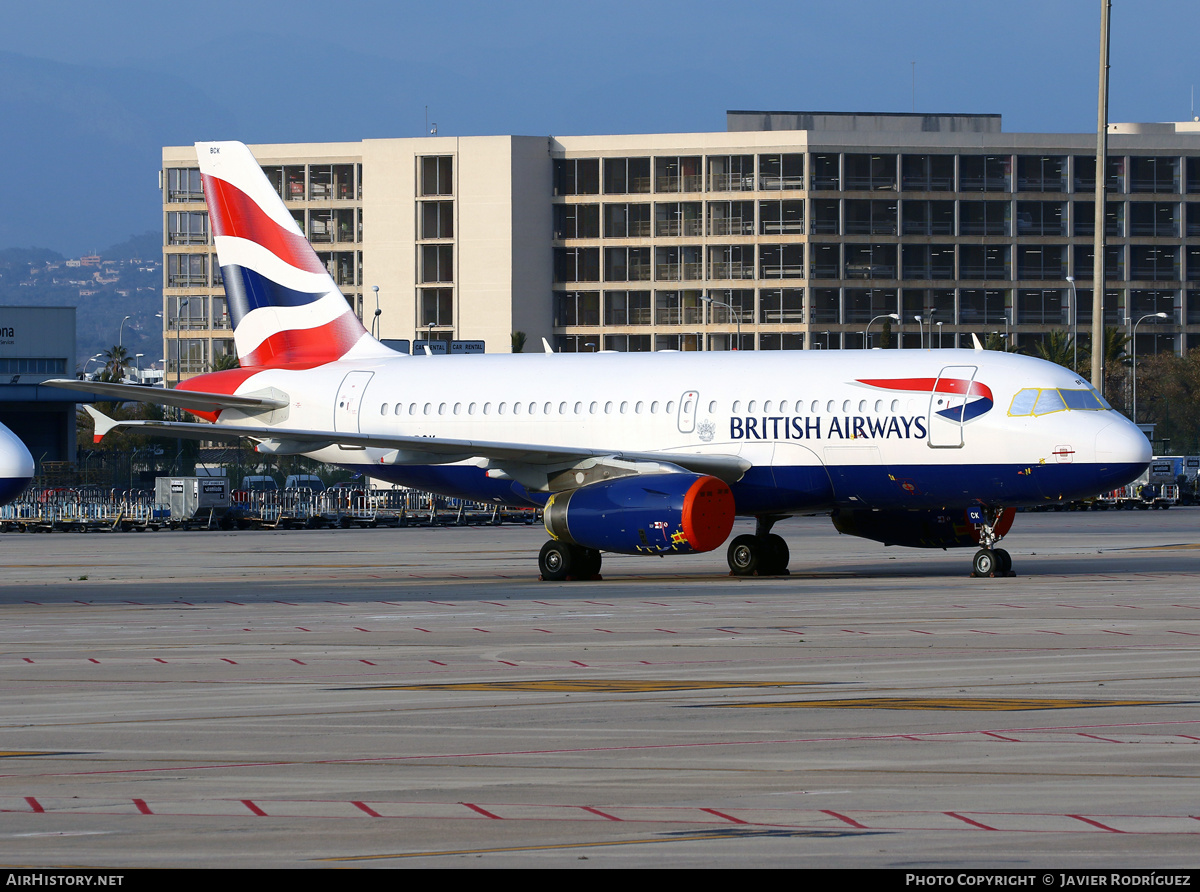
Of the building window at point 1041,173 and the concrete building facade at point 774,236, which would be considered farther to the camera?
the building window at point 1041,173

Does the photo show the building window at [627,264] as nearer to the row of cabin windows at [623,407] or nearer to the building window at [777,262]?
the building window at [777,262]

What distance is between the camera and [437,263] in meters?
127

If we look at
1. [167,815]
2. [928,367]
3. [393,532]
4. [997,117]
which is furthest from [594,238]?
[167,815]

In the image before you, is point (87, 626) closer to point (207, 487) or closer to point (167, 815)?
point (167, 815)

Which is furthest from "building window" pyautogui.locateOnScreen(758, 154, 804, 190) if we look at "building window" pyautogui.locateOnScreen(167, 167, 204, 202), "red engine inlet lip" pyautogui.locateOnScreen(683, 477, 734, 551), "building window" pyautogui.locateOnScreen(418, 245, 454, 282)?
"red engine inlet lip" pyautogui.locateOnScreen(683, 477, 734, 551)

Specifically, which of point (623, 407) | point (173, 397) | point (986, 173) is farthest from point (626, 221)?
point (173, 397)

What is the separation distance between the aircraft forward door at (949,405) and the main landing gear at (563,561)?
6430mm

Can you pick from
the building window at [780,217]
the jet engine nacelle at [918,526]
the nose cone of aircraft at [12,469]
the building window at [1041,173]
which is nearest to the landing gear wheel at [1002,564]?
the jet engine nacelle at [918,526]

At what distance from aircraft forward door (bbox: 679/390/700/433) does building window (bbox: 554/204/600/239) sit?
324ft

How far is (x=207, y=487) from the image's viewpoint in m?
55.5

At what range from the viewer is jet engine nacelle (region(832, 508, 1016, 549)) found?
29516mm

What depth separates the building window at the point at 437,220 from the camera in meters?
125

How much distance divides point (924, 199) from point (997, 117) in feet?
42.1

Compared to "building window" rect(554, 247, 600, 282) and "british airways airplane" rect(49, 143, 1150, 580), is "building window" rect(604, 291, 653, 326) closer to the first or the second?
"building window" rect(554, 247, 600, 282)
